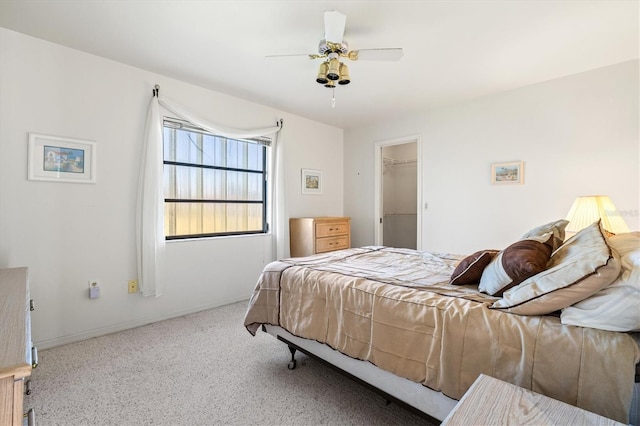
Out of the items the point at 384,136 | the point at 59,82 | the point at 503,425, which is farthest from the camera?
the point at 384,136

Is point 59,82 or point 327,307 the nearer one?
point 327,307

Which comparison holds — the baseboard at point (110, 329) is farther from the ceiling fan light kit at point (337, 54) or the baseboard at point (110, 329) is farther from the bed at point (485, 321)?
the ceiling fan light kit at point (337, 54)

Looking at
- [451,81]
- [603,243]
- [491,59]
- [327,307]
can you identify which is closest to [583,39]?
[491,59]

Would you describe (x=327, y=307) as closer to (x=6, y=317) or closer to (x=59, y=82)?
(x=6, y=317)

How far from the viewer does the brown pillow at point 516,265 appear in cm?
127

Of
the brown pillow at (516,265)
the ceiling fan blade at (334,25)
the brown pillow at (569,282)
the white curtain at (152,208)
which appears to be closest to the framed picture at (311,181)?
the white curtain at (152,208)

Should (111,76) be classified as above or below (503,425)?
above

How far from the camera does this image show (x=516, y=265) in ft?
4.25

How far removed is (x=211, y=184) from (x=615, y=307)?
346 centimetres

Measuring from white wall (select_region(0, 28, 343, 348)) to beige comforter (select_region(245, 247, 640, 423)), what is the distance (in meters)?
1.52

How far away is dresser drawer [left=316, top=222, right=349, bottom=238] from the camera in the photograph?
395 centimetres

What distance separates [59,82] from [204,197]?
1575 mm

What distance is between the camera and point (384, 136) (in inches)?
176

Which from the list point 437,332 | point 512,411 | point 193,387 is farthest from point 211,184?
point 512,411
